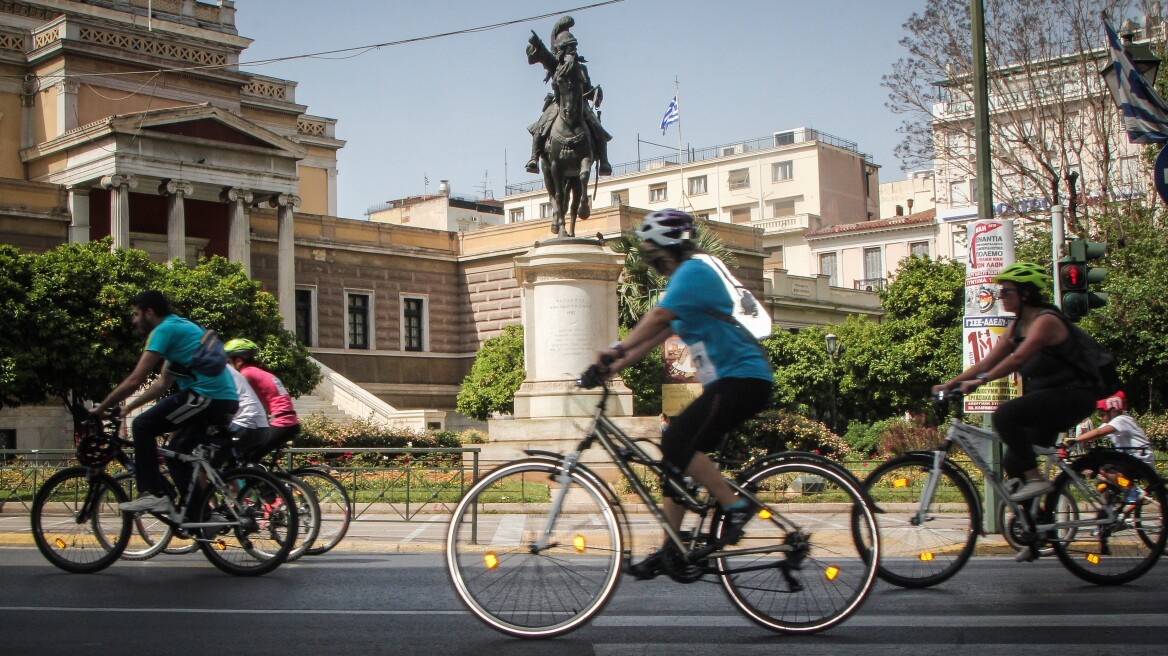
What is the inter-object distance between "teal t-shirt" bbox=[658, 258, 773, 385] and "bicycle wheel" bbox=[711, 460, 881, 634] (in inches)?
19.2

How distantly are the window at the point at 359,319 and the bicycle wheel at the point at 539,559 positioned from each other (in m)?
50.6

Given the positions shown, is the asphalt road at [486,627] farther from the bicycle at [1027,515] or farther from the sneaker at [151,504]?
the sneaker at [151,504]

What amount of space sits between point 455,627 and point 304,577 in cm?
270

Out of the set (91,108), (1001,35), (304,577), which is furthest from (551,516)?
(91,108)

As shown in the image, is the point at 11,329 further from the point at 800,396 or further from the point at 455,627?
the point at 455,627

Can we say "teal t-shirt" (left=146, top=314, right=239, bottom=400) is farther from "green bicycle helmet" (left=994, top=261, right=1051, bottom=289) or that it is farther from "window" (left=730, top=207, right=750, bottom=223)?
"window" (left=730, top=207, right=750, bottom=223)

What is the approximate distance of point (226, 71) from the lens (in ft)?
184

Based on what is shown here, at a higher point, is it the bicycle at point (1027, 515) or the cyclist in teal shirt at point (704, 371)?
the cyclist in teal shirt at point (704, 371)

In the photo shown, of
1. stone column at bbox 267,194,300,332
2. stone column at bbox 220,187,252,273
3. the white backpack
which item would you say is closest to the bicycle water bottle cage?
the white backpack

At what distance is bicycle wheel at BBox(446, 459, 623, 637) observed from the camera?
588 cm

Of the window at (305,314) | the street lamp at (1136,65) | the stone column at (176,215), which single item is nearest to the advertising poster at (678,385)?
the street lamp at (1136,65)

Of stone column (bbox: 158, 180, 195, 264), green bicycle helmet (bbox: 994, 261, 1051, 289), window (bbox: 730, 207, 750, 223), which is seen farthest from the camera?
window (bbox: 730, 207, 750, 223)

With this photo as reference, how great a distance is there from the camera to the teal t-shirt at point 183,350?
8805mm

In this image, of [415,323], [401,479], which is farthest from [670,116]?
[401,479]
